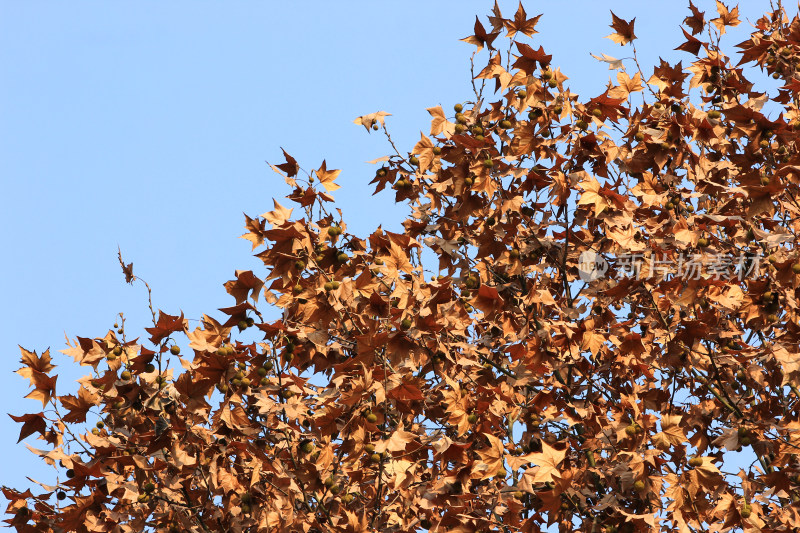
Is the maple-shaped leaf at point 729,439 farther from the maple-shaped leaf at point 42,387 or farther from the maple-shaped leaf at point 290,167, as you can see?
the maple-shaped leaf at point 42,387

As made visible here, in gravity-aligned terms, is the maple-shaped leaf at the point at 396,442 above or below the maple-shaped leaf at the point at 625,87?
below

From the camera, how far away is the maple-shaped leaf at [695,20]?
285 inches

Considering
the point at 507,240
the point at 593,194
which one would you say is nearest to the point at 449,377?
the point at 507,240

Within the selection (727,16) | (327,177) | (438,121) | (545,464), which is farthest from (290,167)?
(727,16)

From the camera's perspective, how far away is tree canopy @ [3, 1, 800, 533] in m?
5.25

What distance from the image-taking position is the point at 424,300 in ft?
17.7

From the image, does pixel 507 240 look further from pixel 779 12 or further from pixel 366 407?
pixel 779 12

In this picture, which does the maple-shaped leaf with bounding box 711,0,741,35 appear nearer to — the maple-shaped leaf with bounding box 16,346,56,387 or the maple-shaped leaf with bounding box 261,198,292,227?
the maple-shaped leaf with bounding box 261,198,292,227

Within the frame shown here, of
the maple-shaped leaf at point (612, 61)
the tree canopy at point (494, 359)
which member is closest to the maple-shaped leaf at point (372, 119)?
the tree canopy at point (494, 359)

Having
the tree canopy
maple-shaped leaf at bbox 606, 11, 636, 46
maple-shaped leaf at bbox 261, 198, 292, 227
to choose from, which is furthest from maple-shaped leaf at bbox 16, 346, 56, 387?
maple-shaped leaf at bbox 606, 11, 636, 46

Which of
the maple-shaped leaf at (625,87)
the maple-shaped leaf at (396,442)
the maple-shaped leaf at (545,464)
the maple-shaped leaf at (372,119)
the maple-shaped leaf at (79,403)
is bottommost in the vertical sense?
the maple-shaped leaf at (545,464)

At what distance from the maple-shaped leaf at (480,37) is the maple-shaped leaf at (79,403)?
3.51 m

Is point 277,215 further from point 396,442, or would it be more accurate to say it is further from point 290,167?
point 396,442

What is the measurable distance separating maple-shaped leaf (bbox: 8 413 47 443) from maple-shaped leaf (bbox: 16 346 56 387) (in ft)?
0.88
